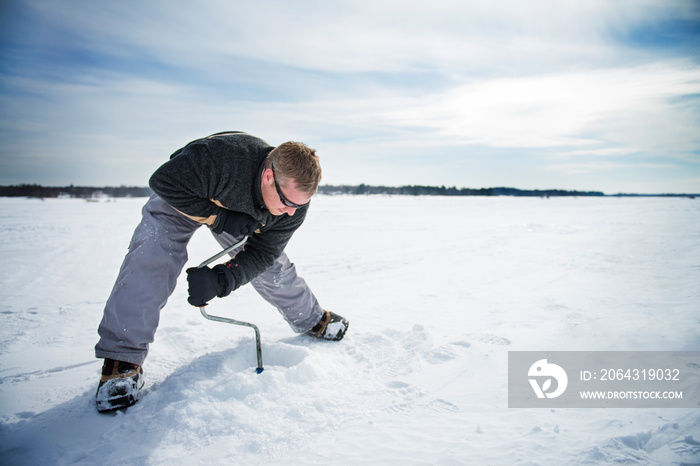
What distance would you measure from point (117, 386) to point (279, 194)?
1.29m

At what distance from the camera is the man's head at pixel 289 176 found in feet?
6.48

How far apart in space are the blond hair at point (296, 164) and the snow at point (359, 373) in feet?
3.58

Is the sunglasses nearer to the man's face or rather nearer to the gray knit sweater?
the man's face

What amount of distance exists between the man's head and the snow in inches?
39.3

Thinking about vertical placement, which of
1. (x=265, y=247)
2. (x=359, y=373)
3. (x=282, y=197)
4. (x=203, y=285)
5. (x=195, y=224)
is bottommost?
(x=359, y=373)

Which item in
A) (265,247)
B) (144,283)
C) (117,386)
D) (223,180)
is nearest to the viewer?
(117,386)

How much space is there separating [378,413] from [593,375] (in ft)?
4.48

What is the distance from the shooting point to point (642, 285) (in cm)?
395

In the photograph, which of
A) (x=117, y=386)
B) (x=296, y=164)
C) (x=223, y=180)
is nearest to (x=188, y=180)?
(x=223, y=180)

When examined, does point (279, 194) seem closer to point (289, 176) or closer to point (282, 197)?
point (282, 197)

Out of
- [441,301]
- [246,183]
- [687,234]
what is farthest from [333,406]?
[687,234]

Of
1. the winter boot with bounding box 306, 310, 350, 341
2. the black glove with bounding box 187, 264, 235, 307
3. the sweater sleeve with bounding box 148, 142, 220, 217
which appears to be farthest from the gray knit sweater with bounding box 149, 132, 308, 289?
the winter boot with bounding box 306, 310, 350, 341

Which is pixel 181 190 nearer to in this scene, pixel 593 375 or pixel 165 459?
pixel 165 459

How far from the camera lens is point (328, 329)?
2656mm
